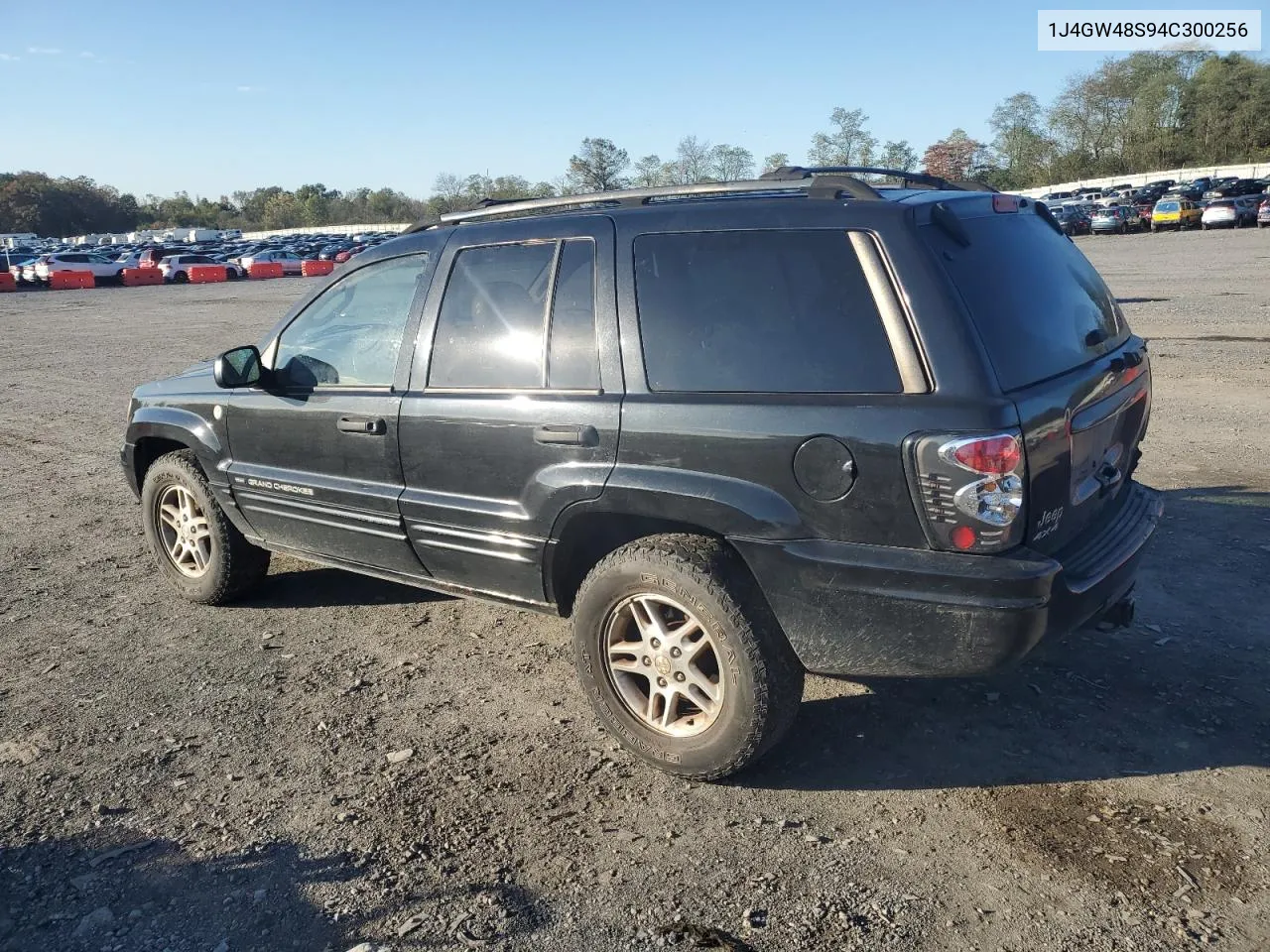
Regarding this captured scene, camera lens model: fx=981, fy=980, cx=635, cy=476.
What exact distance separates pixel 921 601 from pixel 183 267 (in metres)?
51.0

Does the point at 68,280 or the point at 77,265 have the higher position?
the point at 77,265

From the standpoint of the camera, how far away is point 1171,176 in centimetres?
7456

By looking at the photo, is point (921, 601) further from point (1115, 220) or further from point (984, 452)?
point (1115, 220)

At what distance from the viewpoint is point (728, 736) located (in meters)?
3.27

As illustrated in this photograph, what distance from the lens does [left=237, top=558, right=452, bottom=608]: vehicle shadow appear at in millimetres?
5262

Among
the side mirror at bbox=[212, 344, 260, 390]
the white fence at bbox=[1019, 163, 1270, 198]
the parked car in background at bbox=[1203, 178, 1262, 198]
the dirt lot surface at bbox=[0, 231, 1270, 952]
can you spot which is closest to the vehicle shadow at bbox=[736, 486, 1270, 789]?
the dirt lot surface at bbox=[0, 231, 1270, 952]

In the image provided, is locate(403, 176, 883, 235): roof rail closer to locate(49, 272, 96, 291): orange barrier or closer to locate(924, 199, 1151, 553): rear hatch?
locate(924, 199, 1151, 553): rear hatch

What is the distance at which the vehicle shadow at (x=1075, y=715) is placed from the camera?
11.2ft

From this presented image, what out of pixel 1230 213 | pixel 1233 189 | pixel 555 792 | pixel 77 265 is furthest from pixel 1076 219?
pixel 555 792

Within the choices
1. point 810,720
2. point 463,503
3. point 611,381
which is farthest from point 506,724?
point 611,381

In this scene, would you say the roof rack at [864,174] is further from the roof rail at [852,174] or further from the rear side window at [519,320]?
the rear side window at [519,320]

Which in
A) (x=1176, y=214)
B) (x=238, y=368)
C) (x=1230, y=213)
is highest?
(x=1176, y=214)

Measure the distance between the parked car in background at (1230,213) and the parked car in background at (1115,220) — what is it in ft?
10.2

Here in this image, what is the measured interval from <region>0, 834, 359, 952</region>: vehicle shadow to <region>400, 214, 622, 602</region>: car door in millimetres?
1319
